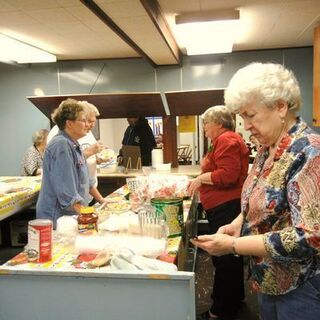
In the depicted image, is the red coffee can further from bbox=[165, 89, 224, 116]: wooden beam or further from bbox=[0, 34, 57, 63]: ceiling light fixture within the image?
bbox=[0, 34, 57, 63]: ceiling light fixture

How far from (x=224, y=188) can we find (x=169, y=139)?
154 cm

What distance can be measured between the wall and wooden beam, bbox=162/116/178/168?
0.90 m

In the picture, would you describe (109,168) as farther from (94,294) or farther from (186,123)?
(94,294)

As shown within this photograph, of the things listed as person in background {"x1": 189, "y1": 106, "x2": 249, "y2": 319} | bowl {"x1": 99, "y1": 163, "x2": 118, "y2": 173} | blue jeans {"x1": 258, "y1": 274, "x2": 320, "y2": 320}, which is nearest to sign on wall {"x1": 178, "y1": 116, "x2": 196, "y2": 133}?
bowl {"x1": 99, "y1": 163, "x2": 118, "y2": 173}

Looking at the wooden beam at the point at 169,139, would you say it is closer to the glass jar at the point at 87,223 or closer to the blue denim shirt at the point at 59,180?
the blue denim shirt at the point at 59,180

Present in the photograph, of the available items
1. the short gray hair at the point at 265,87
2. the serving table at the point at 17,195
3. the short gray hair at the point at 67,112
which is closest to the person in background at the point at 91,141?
the short gray hair at the point at 67,112

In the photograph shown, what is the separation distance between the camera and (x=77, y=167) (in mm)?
1981

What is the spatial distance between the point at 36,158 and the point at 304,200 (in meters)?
3.15

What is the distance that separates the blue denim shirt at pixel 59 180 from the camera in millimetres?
1847

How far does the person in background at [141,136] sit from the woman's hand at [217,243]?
2.93m

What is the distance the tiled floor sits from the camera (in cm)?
231

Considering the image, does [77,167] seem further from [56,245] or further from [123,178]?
[123,178]

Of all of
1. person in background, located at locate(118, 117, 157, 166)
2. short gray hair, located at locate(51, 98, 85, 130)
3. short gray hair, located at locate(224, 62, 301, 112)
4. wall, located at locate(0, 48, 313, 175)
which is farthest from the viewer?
wall, located at locate(0, 48, 313, 175)

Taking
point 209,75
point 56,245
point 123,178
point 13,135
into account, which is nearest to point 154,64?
point 209,75
